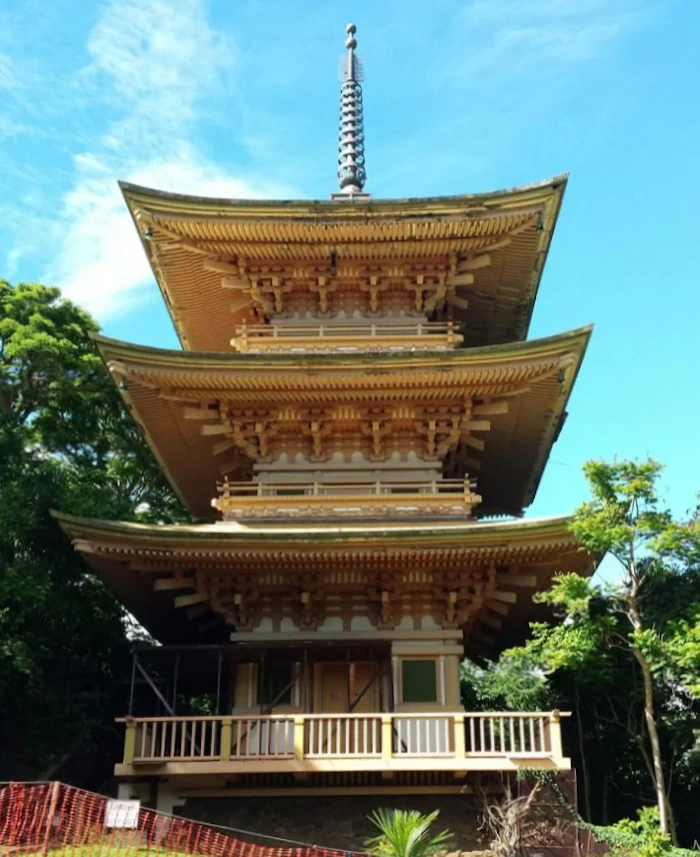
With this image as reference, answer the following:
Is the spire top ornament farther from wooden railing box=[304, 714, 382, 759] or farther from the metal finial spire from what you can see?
wooden railing box=[304, 714, 382, 759]

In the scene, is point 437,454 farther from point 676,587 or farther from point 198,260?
point 198,260

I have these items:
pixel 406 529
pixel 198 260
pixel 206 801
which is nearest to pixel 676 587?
pixel 406 529

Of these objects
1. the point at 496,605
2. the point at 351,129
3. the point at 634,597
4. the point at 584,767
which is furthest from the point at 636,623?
the point at 351,129

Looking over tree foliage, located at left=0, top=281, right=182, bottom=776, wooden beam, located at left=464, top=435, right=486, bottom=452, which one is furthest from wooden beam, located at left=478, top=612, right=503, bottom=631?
tree foliage, located at left=0, top=281, right=182, bottom=776

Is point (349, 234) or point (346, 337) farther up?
point (349, 234)

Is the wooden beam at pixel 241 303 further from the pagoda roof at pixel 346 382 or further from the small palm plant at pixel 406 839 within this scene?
the small palm plant at pixel 406 839

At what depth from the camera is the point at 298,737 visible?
1450cm

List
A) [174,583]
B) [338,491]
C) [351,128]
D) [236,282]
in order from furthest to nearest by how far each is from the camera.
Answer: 1. [351,128]
2. [236,282]
3. [338,491]
4. [174,583]

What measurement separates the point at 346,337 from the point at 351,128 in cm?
797

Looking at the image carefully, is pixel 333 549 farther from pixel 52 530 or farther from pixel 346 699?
pixel 52 530

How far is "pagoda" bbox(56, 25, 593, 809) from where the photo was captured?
49.9 feet

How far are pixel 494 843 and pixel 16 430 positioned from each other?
48.7ft

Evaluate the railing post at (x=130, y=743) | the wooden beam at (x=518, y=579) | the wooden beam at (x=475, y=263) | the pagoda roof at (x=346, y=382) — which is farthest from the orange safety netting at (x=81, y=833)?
the wooden beam at (x=475, y=263)

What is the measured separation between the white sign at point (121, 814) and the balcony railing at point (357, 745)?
225 cm
